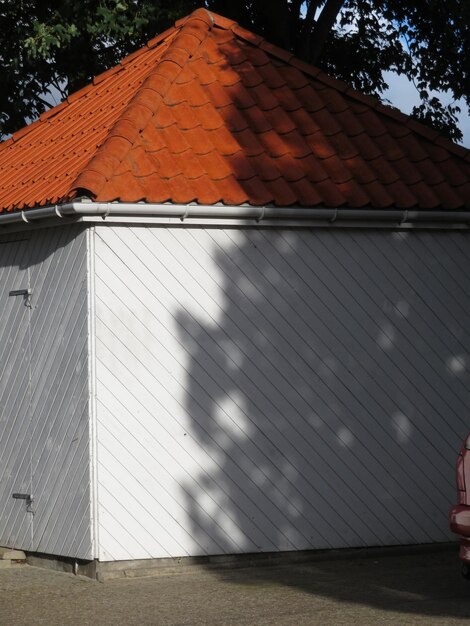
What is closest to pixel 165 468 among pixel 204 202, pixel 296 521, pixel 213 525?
pixel 213 525

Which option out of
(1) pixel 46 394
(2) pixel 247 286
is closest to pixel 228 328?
(2) pixel 247 286

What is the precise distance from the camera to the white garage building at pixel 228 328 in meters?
10.2

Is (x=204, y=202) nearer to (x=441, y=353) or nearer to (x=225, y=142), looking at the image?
(x=225, y=142)

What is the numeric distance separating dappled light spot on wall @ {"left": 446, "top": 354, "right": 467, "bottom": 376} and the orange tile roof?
1.41 meters

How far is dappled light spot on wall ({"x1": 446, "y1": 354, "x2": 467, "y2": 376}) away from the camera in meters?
11.5

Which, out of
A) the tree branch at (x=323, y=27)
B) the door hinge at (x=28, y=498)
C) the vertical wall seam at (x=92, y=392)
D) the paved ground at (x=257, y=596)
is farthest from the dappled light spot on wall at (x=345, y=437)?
the tree branch at (x=323, y=27)

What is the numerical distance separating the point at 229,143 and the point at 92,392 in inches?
107

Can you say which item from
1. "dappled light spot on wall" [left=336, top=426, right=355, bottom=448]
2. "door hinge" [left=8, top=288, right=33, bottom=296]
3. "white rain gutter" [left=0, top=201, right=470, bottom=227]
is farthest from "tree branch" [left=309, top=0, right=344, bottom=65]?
"dappled light spot on wall" [left=336, top=426, right=355, bottom=448]

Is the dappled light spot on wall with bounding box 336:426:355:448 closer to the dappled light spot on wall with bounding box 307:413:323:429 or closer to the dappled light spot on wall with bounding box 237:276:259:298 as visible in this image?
the dappled light spot on wall with bounding box 307:413:323:429

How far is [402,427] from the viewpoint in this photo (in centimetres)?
1129

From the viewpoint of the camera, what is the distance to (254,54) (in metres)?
12.6

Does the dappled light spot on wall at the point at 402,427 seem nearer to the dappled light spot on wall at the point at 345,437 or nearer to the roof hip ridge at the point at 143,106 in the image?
the dappled light spot on wall at the point at 345,437

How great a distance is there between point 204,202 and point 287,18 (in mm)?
10842

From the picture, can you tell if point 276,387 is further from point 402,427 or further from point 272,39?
point 272,39
